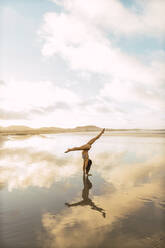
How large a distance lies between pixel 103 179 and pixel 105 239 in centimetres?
538

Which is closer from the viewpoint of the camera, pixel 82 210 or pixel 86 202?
pixel 82 210

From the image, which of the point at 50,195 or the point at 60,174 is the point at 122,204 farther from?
the point at 60,174

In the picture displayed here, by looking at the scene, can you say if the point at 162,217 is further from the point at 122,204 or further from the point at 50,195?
the point at 50,195

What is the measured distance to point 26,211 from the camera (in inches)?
241

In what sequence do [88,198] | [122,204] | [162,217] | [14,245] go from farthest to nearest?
[88,198], [122,204], [162,217], [14,245]

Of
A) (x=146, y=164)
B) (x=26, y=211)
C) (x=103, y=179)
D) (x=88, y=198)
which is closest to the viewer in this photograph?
(x=26, y=211)

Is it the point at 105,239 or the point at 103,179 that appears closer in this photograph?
the point at 105,239

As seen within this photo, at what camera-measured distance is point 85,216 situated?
18.8 feet

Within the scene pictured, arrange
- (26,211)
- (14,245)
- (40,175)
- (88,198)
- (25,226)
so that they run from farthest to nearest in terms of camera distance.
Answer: (40,175) → (88,198) → (26,211) → (25,226) → (14,245)

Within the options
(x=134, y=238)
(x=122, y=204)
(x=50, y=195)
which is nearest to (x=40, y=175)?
(x=50, y=195)

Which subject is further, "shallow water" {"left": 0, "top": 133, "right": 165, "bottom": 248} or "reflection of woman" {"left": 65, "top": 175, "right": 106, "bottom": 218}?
"reflection of woman" {"left": 65, "top": 175, "right": 106, "bottom": 218}

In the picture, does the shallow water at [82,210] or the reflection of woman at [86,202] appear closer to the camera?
the shallow water at [82,210]

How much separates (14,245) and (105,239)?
6.96ft

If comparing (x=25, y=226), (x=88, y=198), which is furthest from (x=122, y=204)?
(x=25, y=226)
